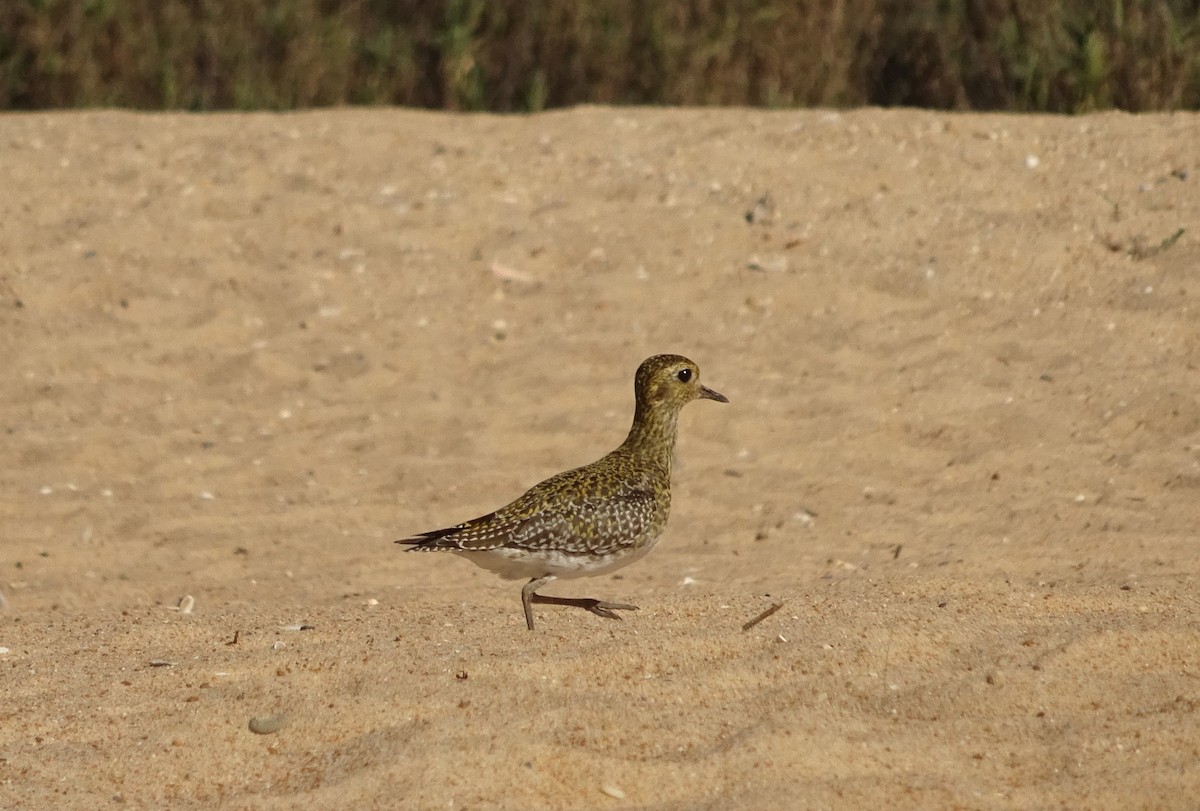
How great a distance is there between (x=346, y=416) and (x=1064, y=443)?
3.76 metres

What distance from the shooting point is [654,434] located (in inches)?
274

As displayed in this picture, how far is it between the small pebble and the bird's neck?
2005 millimetres

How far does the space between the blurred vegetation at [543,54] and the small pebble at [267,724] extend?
8904 mm

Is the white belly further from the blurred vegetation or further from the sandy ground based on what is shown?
the blurred vegetation

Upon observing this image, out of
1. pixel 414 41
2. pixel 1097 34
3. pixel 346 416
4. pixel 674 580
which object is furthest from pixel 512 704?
pixel 414 41

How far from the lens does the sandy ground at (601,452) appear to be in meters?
5.20

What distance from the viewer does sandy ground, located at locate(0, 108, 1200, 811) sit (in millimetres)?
5203

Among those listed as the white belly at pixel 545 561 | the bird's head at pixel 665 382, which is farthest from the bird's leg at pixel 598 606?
the bird's head at pixel 665 382

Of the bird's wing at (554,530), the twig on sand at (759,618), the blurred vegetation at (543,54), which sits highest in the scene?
the blurred vegetation at (543,54)

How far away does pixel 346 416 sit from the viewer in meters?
9.74

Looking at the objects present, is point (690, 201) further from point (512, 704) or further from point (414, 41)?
point (512, 704)

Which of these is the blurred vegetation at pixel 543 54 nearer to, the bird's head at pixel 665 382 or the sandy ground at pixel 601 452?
the sandy ground at pixel 601 452

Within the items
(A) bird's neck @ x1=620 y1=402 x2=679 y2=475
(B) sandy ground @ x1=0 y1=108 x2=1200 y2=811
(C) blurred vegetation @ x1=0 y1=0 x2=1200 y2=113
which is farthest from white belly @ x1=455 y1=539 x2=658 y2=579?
(C) blurred vegetation @ x1=0 y1=0 x2=1200 y2=113

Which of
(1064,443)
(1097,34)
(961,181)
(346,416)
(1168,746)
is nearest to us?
(1168,746)
